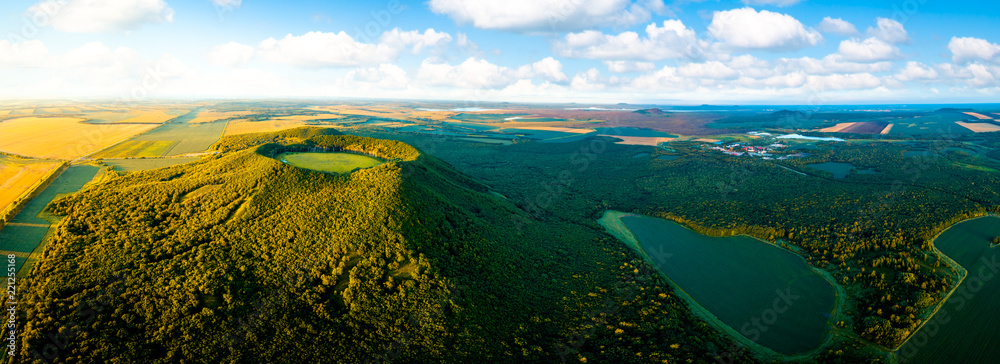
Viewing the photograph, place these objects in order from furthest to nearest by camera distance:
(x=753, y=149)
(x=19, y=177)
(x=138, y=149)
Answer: (x=753, y=149)
(x=138, y=149)
(x=19, y=177)

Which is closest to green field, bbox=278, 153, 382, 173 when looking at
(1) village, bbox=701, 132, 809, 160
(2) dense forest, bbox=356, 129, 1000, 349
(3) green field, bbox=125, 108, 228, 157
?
(2) dense forest, bbox=356, 129, 1000, 349

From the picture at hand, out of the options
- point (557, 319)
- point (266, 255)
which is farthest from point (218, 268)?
point (557, 319)

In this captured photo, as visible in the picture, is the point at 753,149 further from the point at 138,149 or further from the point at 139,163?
the point at 138,149

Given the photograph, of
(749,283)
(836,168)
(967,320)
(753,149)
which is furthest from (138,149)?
(753,149)

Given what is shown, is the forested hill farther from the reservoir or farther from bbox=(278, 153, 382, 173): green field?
the reservoir

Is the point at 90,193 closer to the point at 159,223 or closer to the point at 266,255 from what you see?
the point at 159,223

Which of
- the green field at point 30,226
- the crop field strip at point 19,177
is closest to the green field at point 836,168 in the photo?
the green field at point 30,226
